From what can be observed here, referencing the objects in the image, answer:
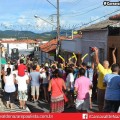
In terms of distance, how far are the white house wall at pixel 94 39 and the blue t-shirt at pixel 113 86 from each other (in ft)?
51.5

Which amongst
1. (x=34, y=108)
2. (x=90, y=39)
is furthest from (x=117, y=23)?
(x=34, y=108)

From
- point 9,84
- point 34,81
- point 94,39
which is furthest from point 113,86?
point 94,39

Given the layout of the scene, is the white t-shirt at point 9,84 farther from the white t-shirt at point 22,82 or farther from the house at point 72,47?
the house at point 72,47

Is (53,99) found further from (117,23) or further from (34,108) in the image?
(117,23)

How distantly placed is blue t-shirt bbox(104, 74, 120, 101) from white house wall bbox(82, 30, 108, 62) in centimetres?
1571

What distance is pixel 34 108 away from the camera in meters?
15.3

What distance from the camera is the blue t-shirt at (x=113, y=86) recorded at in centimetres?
993

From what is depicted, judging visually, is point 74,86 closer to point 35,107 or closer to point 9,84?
point 9,84

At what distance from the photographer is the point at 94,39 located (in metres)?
29.2

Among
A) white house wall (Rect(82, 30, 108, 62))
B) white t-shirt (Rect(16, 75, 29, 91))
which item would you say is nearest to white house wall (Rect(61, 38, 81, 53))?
white house wall (Rect(82, 30, 108, 62))

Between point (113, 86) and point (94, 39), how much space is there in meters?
19.3

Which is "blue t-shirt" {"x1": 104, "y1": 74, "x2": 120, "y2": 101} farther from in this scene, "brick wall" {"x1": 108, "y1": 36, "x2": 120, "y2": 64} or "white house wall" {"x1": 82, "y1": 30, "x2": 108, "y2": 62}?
"white house wall" {"x1": 82, "y1": 30, "x2": 108, "y2": 62}

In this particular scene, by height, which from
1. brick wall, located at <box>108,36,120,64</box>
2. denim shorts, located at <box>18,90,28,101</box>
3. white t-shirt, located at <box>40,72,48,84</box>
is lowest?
denim shorts, located at <box>18,90,28,101</box>

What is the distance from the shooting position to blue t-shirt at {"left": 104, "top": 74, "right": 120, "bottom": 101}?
32.6ft
